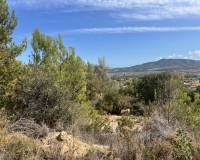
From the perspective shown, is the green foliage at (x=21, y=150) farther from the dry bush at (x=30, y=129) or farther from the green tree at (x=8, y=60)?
the green tree at (x=8, y=60)

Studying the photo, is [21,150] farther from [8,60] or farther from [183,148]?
[8,60]

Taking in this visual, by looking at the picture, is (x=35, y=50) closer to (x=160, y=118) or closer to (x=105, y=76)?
(x=160, y=118)

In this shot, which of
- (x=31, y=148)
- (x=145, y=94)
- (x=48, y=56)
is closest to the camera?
(x=31, y=148)

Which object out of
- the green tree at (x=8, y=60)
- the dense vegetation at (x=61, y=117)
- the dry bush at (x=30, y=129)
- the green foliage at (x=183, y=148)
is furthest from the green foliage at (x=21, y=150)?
the green tree at (x=8, y=60)

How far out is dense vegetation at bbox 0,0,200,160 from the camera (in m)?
7.67

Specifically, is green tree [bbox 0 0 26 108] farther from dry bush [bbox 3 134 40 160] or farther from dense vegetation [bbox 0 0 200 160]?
dry bush [bbox 3 134 40 160]

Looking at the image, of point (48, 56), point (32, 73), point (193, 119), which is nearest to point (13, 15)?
point (32, 73)

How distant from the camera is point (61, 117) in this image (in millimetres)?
13180

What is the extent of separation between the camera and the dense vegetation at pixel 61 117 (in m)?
7.67

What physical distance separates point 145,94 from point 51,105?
22275 mm

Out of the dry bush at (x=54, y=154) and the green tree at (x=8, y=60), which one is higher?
the green tree at (x=8, y=60)

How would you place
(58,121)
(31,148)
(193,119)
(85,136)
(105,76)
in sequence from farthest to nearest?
(105,76), (58,121), (193,119), (85,136), (31,148)

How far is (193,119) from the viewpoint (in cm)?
1070

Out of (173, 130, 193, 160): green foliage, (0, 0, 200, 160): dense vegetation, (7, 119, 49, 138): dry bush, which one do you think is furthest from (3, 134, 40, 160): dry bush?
(173, 130, 193, 160): green foliage
